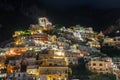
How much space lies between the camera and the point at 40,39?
234 feet

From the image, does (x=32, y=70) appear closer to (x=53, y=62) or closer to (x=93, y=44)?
(x=53, y=62)

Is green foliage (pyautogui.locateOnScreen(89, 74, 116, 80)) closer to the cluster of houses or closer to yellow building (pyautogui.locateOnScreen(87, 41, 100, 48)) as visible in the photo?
the cluster of houses

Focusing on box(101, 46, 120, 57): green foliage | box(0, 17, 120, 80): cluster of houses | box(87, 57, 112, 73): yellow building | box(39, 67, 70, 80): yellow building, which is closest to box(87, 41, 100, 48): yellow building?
box(0, 17, 120, 80): cluster of houses

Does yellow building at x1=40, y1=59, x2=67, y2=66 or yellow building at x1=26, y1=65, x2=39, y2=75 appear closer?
yellow building at x1=26, y1=65, x2=39, y2=75

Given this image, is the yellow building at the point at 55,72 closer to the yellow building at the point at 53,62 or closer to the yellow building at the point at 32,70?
the yellow building at the point at 32,70

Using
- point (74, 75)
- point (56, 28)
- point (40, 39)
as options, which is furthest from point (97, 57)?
point (56, 28)

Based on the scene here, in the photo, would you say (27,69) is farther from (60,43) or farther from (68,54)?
(60,43)

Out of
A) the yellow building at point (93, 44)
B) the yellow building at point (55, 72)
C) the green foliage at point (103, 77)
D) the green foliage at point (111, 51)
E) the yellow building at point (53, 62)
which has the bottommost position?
the green foliage at point (103, 77)

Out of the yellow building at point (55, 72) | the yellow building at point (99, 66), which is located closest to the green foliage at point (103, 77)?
the yellow building at point (99, 66)

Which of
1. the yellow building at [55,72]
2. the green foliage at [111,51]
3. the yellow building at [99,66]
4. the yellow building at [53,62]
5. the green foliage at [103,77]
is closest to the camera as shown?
the green foliage at [103,77]

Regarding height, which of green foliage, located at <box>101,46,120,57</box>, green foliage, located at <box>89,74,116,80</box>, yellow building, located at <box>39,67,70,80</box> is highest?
green foliage, located at <box>101,46,120,57</box>

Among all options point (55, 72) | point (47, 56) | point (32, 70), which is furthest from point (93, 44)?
point (32, 70)

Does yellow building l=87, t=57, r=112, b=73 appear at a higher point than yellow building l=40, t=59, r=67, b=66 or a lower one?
lower

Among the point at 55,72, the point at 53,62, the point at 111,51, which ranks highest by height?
the point at 111,51
